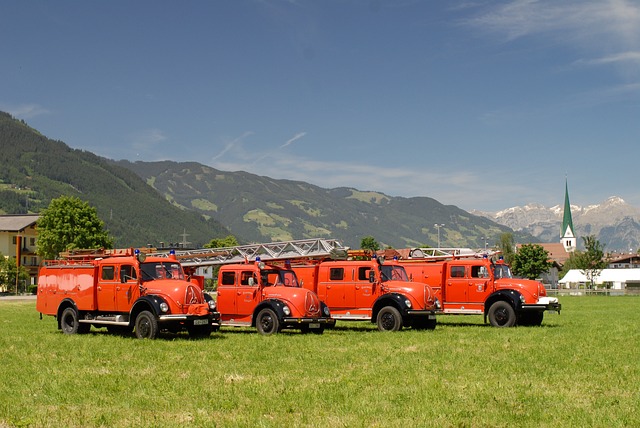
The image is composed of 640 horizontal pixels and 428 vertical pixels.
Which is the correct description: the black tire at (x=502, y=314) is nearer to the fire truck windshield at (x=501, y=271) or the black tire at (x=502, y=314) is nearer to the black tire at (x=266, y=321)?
the fire truck windshield at (x=501, y=271)

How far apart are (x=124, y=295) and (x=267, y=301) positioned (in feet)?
14.3

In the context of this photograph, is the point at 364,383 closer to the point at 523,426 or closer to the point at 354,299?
the point at 523,426

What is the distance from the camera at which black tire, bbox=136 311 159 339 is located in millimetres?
20531

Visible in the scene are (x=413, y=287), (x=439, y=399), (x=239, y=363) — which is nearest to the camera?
(x=439, y=399)

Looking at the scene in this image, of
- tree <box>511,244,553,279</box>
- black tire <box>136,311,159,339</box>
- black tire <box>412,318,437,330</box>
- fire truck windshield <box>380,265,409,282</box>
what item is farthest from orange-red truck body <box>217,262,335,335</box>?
tree <box>511,244,553,279</box>

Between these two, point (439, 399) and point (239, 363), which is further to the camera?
Answer: point (239, 363)

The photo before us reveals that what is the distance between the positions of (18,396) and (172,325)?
9.20 metres

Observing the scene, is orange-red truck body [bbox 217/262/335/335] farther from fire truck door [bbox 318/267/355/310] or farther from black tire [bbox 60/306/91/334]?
black tire [bbox 60/306/91/334]

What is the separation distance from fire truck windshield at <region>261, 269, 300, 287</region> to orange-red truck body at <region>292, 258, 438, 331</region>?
2.35 m

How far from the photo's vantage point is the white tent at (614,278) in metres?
112

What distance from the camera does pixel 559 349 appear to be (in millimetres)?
17578

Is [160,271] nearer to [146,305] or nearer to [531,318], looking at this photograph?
[146,305]

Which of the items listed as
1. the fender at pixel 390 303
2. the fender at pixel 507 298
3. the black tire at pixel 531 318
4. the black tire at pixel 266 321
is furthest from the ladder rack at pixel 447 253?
the black tire at pixel 266 321

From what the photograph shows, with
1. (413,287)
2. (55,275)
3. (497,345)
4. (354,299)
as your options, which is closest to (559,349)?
(497,345)
